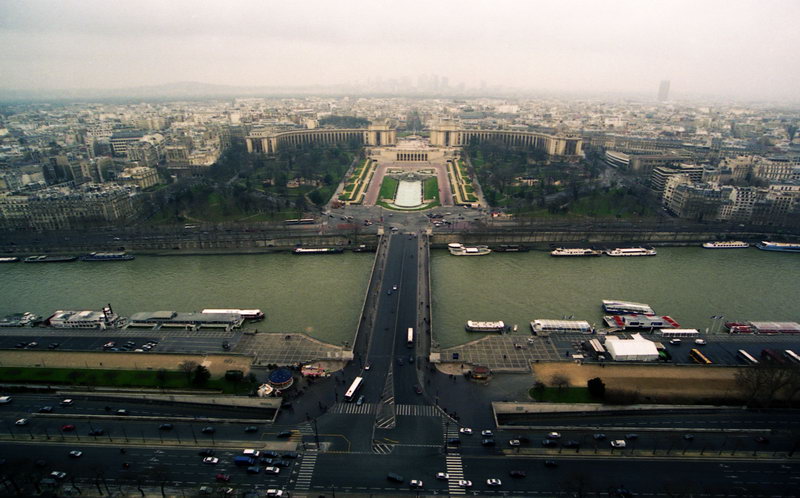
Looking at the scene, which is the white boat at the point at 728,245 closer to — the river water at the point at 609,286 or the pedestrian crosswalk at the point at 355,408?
the river water at the point at 609,286

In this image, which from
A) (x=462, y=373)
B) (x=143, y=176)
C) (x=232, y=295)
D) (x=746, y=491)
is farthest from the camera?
(x=143, y=176)

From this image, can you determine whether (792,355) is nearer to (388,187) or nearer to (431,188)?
(431,188)

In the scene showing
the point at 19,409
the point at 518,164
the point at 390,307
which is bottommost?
the point at 19,409

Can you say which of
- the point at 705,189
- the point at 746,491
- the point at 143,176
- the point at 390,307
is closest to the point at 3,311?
the point at 390,307

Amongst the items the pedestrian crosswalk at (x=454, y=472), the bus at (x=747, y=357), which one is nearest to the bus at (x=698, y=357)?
the bus at (x=747, y=357)

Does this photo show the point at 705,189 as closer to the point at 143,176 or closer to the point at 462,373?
the point at 462,373

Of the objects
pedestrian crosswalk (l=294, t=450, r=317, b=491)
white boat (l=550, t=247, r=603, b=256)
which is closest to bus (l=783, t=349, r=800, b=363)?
white boat (l=550, t=247, r=603, b=256)
